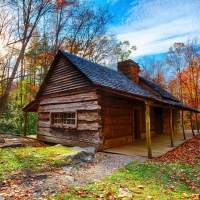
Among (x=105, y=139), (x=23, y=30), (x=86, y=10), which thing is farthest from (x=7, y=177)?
(x=86, y=10)

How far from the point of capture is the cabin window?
9720 millimetres

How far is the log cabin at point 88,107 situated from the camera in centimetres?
809

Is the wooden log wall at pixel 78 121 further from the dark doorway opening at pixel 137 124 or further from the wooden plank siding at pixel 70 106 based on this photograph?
the dark doorway opening at pixel 137 124

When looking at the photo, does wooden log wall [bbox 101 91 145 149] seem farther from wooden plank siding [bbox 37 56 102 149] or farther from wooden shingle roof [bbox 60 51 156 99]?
wooden shingle roof [bbox 60 51 156 99]

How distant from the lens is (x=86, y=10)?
18031 mm

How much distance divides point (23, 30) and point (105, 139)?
37.2 ft

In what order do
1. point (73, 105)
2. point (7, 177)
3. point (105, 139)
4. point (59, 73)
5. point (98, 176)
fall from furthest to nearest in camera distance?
→ point (59, 73), point (73, 105), point (105, 139), point (98, 176), point (7, 177)

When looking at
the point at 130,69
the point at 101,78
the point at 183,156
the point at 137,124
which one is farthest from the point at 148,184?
the point at 130,69

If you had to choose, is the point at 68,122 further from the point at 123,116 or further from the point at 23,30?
the point at 23,30

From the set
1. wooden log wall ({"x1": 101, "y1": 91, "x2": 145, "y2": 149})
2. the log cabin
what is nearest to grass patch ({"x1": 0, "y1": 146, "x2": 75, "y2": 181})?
the log cabin

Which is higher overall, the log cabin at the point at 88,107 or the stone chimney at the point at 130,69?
the stone chimney at the point at 130,69

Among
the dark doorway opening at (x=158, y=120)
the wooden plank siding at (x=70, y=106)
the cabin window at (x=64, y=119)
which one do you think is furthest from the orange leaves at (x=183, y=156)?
the dark doorway opening at (x=158, y=120)

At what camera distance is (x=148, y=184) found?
12.9ft

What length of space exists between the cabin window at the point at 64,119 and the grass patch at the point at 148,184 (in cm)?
510
